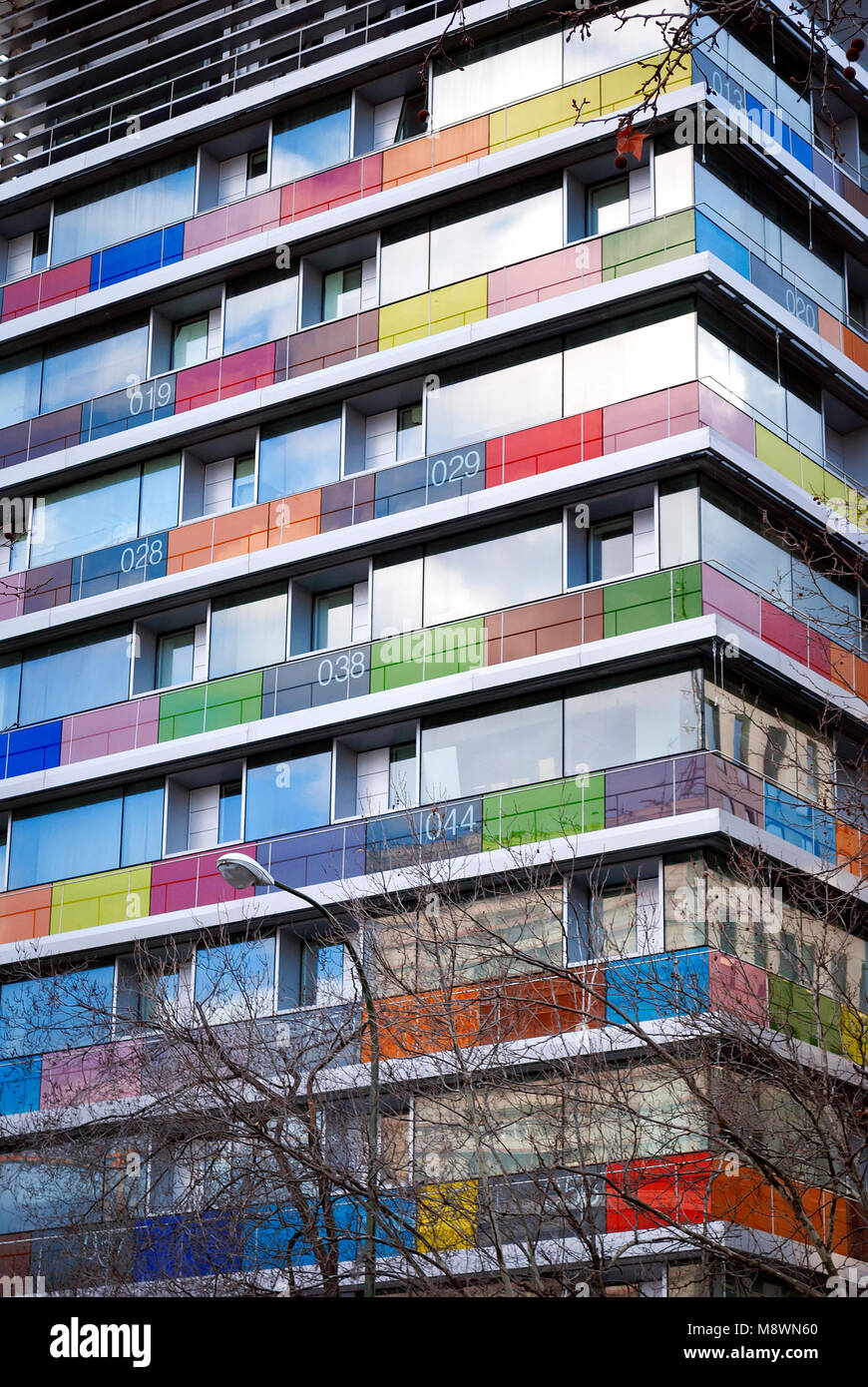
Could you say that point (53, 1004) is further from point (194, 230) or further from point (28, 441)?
point (194, 230)

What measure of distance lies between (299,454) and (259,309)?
9.62ft

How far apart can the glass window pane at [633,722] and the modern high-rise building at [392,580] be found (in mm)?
67

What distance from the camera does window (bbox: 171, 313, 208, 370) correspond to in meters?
35.9

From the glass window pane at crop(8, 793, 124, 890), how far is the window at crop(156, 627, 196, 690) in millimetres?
2078

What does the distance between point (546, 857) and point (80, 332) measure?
14782 mm

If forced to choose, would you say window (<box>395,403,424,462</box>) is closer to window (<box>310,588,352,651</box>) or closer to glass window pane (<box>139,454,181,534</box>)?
window (<box>310,588,352,651</box>)

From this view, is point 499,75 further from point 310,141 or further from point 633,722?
point 633,722

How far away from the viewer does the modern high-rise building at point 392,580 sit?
82.8 feet

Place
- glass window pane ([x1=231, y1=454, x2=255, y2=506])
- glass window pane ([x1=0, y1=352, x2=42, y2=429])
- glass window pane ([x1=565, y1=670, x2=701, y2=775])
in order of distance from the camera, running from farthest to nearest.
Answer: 1. glass window pane ([x1=0, y1=352, x2=42, y2=429])
2. glass window pane ([x1=231, y1=454, x2=255, y2=506])
3. glass window pane ([x1=565, y1=670, x2=701, y2=775])

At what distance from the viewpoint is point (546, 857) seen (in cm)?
2762

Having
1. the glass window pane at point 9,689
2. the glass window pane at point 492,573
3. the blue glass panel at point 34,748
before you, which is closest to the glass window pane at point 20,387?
the glass window pane at point 9,689

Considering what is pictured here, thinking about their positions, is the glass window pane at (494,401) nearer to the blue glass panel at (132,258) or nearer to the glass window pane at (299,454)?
the glass window pane at (299,454)

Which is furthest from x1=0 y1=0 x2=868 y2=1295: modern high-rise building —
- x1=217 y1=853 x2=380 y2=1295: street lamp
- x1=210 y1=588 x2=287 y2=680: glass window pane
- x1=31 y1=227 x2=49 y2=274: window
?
x1=217 y1=853 x2=380 y2=1295: street lamp
